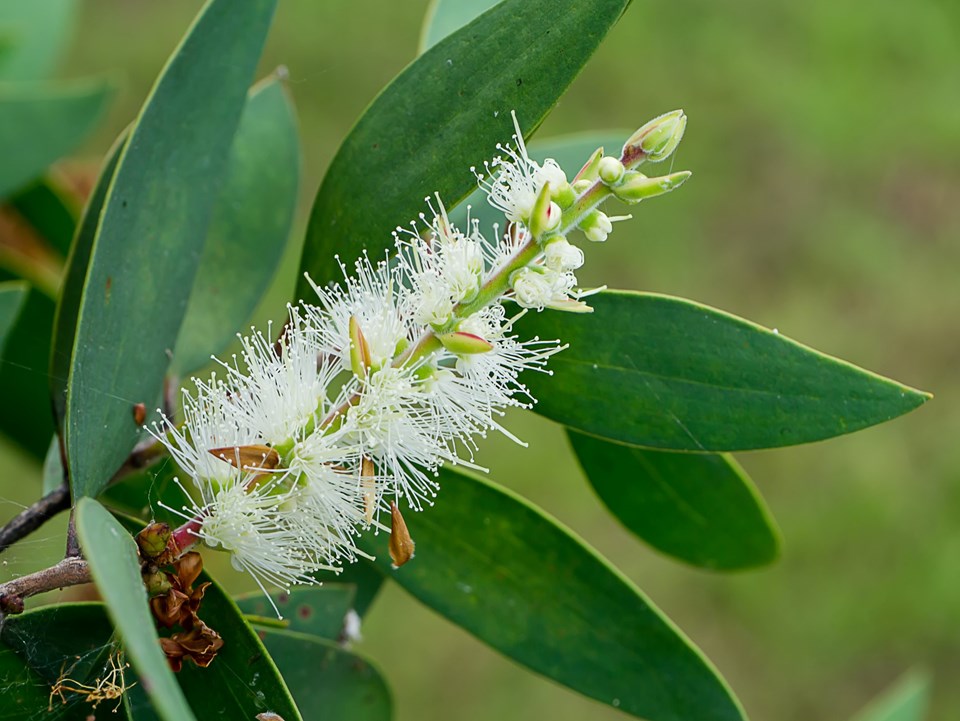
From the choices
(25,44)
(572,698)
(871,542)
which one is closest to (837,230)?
(871,542)

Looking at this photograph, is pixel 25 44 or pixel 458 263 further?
pixel 25 44

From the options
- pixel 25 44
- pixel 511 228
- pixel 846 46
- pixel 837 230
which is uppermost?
pixel 846 46

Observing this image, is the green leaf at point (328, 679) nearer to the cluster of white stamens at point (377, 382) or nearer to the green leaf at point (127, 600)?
the cluster of white stamens at point (377, 382)

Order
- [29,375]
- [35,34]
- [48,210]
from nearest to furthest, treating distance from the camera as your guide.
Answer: [29,375] < [48,210] < [35,34]

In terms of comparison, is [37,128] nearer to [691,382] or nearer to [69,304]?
[69,304]

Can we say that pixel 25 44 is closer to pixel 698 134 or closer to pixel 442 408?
pixel 442 408

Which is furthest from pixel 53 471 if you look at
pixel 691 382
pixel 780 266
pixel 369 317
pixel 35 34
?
pixel 780 266

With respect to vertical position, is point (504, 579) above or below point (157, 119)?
below
